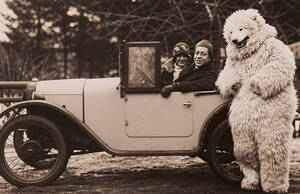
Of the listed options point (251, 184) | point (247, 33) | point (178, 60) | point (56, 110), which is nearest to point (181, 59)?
point (178, 60)

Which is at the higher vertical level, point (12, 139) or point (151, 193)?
point (12, 139)

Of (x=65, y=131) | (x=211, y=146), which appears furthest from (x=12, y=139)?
(x=211, y=146)

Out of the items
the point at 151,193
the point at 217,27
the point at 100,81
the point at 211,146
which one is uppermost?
the point at 217,27

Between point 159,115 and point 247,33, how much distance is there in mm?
1266

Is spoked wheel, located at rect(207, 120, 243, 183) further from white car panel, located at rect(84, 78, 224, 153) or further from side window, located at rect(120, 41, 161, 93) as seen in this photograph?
side window, located at rect(120, 41, 161, 93)

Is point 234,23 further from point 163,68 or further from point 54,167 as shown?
point 54,167

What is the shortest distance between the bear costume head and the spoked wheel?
78 centimetres

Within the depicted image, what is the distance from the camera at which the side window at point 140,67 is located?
502 centimetres

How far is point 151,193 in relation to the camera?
4652 mm

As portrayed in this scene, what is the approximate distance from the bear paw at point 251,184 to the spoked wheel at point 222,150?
0.22 m

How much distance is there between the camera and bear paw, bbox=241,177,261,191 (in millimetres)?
4695

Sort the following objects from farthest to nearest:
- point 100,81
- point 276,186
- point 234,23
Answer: point 100,81 < point 234,23 < point 276,186

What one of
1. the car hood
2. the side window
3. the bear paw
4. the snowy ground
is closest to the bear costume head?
the side window

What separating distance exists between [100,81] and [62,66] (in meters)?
15.8
